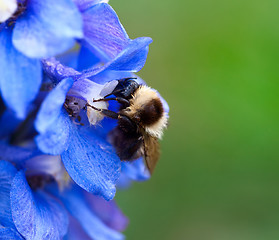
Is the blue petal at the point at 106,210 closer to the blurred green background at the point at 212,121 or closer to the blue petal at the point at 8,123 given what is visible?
the blue petal at the point at 8,123

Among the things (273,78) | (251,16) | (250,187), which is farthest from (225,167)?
(251,16)

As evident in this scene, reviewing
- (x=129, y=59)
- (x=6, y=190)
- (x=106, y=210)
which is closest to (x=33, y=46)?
(x=129, y=59)

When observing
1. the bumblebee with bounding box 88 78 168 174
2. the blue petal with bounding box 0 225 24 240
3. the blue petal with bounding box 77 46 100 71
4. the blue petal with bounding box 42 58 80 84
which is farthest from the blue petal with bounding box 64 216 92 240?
the blue petal with bounding box 42 58 80 84

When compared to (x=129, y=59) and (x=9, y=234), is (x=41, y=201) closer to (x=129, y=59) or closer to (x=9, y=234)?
(x=9, y=234)

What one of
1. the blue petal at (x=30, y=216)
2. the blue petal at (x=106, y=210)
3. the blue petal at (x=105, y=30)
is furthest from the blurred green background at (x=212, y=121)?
the blue petal at (x=30, y=216)

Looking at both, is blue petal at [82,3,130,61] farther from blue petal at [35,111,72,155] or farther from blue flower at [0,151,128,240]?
blue flower at [0,151,128,240]

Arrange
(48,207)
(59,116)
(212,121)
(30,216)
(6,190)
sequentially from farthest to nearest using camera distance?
(212,121), (48,207), (6,190), (30,216), (59,116)
